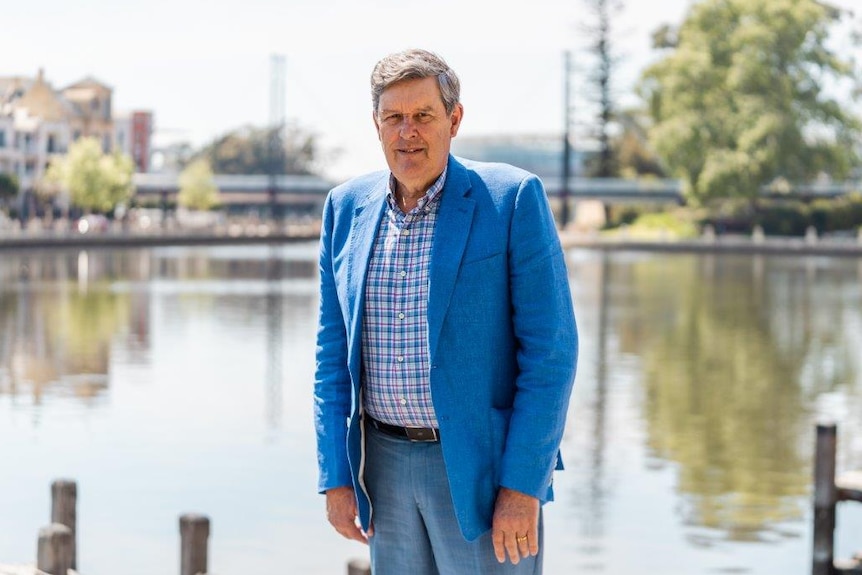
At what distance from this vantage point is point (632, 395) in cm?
1492

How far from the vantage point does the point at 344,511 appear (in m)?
3.02

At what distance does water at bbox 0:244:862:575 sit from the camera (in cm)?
843

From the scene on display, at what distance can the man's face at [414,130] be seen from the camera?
9.36ft

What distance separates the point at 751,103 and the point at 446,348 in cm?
5129

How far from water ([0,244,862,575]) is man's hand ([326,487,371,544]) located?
489cm

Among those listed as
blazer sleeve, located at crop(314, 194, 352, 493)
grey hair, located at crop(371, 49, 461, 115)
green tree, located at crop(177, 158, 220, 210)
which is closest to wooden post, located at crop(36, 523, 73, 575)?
blazer sleeve, located at crop(314, 194, 352, 493)

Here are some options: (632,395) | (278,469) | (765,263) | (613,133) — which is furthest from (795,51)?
(278,469)

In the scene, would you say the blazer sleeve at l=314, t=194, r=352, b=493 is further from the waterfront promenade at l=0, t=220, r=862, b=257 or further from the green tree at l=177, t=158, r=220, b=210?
the green tree at l=177, t=158, r=220, b=210

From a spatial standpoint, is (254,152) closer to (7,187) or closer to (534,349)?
(7,187)

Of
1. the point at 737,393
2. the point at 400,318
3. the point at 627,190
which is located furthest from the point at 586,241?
the point at 400,318

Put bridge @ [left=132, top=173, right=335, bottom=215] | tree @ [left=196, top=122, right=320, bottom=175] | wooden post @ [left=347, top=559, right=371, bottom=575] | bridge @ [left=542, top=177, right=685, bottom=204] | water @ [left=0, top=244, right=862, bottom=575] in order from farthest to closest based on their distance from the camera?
tree @ [left=196, top=122, right=320, bottom=175] → bridge @ [left=132, top=173, right=335, bottom=215] → bridge @ [left=542, top=177, right=685, bottom=204] → water @ [left=0, top=244, right=862, bottom=575] → wooden post @ [left=347, top=559, right=371, bottom=575]

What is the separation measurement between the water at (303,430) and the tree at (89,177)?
133ft

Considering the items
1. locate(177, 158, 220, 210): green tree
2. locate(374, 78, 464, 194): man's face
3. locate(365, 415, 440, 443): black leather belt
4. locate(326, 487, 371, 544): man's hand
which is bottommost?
locate(177, 158, 220, 210): green tree

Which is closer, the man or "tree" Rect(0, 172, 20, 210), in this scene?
the man
